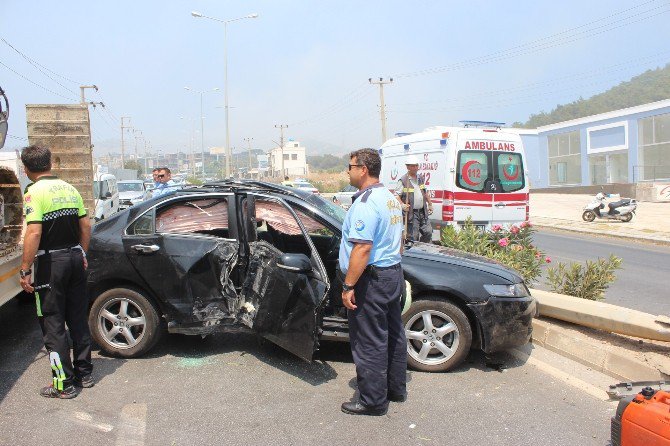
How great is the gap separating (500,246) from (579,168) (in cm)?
3480

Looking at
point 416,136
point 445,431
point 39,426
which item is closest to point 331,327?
point 445,431

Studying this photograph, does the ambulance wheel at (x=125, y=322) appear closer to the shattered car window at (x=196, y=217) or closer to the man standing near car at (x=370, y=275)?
the shattered car window at (x=196, y=217)

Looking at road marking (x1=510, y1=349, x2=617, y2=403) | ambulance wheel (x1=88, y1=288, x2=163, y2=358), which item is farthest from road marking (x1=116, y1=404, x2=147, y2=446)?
road marking (x1=510, y1=349, x2=617, y2=403)

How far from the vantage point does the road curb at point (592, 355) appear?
14.7ft

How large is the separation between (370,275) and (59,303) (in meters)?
2.40

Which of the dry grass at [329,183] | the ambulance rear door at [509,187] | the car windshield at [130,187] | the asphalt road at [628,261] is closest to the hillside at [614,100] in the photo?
the dry grass at [329,183]

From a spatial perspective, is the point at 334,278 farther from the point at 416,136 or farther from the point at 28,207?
the point at 416,136

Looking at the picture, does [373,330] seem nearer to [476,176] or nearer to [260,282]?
[260,282]

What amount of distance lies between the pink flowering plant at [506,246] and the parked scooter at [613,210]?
13.7 meters

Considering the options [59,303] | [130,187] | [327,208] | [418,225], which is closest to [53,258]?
[59,303]

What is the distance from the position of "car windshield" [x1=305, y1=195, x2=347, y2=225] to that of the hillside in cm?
8200

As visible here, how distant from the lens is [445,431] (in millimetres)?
3742

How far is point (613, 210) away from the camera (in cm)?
1903

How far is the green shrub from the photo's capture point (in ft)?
19.7
